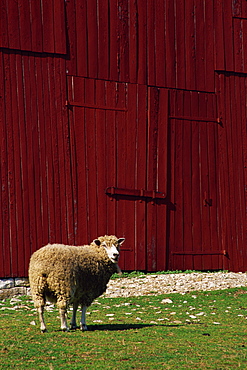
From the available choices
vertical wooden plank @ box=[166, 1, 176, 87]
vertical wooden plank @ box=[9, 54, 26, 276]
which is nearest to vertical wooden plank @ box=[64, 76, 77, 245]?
vertical wooden plank @ box=[9, 54, 26, 276]

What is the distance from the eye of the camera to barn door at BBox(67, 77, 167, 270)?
17.6 meters

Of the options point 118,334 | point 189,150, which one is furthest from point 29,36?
point 118,334

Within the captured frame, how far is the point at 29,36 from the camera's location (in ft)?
56.3

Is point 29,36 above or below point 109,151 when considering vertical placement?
above

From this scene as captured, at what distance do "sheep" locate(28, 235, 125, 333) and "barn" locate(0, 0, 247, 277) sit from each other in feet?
18.2

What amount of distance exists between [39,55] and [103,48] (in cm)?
186

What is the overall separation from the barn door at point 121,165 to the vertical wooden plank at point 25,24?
4.83 feet

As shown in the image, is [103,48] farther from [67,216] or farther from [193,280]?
[193,280]

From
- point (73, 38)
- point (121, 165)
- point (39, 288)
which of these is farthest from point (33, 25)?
point (39, 288)

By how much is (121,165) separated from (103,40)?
3.37 meters

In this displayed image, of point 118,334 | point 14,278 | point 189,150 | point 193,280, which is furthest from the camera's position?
point 189,150

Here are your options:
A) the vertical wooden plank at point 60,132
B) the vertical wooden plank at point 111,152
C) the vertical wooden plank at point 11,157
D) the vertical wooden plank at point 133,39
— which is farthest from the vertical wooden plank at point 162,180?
the vertical wooden plank at point 11,157

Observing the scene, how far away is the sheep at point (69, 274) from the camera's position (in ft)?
34.6

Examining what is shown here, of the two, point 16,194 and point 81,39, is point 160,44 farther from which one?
point 16,194
